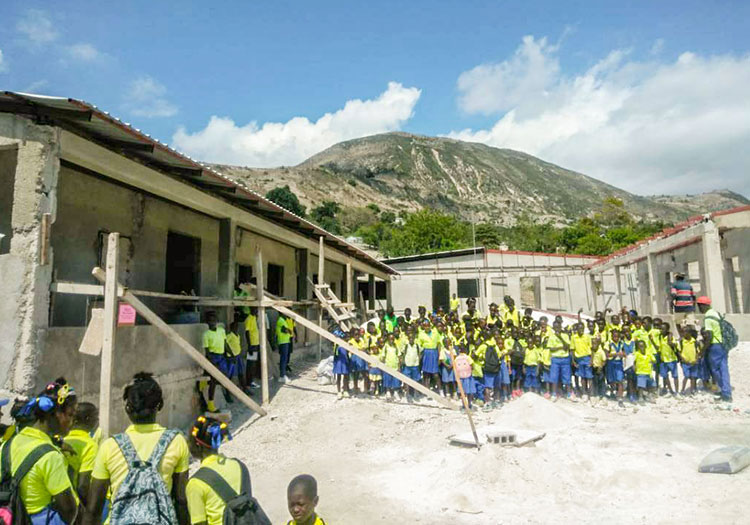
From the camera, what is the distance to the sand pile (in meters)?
7.79

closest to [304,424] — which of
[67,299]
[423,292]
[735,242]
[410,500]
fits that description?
[410,500]

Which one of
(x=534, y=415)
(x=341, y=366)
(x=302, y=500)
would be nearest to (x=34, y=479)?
(x=302, y=500)

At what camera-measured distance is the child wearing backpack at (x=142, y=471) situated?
2580mm

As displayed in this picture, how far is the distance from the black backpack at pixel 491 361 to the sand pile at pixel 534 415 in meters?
0.92

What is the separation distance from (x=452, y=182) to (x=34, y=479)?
469 ft

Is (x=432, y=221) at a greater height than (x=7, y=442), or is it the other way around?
(x=432, y=221)

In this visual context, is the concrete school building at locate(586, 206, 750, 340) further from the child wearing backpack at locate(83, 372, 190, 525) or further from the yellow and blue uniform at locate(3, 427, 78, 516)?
the yellow and blue uniform at locate(3, 427, 78, 516)

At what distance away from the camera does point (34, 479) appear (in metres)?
2.76

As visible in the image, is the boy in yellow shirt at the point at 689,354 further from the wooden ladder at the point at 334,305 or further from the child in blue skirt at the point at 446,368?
the wooden ladder at the point at 334,305

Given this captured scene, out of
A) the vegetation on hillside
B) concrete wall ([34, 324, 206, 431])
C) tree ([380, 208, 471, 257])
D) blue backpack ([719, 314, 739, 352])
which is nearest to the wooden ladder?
concrete wall ([34, 324, 206, 431])

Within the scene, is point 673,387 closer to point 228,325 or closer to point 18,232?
point 228,325

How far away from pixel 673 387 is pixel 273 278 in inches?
379

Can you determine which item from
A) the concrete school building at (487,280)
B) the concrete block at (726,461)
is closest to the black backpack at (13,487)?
the concrete block at (726,461)

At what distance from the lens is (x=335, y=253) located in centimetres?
1512
